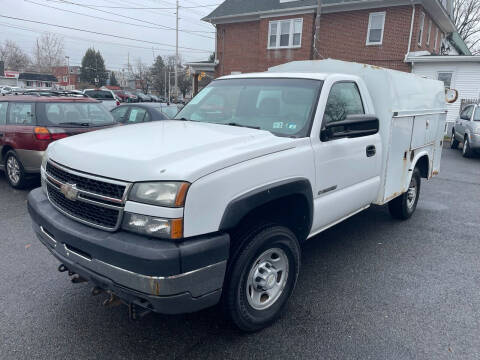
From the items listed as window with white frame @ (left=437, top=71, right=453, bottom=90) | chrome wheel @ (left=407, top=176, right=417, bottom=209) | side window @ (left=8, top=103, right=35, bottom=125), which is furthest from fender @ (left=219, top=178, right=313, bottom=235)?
window with white frame @ (left=437, top=71, right=453, bottom=90)

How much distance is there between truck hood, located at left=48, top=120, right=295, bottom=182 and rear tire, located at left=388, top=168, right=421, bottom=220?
10.6 ft

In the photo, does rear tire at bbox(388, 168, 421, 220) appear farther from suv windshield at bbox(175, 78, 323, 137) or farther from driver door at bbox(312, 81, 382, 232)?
suv windshield at bbox(175, 78, 323, 137)

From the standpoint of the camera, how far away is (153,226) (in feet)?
7.30

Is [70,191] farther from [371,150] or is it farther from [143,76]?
[143,76]

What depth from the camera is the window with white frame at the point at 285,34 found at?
2308 centimetres

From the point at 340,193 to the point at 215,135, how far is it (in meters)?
1.39

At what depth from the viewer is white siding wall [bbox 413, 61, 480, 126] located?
19.5 m

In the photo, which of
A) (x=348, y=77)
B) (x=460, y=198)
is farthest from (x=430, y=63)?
(x=348, y=77)

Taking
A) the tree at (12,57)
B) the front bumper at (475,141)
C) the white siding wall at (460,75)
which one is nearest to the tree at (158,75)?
the tree at (12,57)

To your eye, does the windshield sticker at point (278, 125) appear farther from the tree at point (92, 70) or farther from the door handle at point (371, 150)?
the tree at point (92, 70)

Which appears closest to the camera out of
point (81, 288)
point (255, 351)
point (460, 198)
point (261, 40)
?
point (255, 351)

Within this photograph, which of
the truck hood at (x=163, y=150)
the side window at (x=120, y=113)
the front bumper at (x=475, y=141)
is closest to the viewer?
the truck hood at (x=163, y=150)

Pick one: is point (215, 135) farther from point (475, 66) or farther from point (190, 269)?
point (475, 66)

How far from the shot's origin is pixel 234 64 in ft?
87.7
